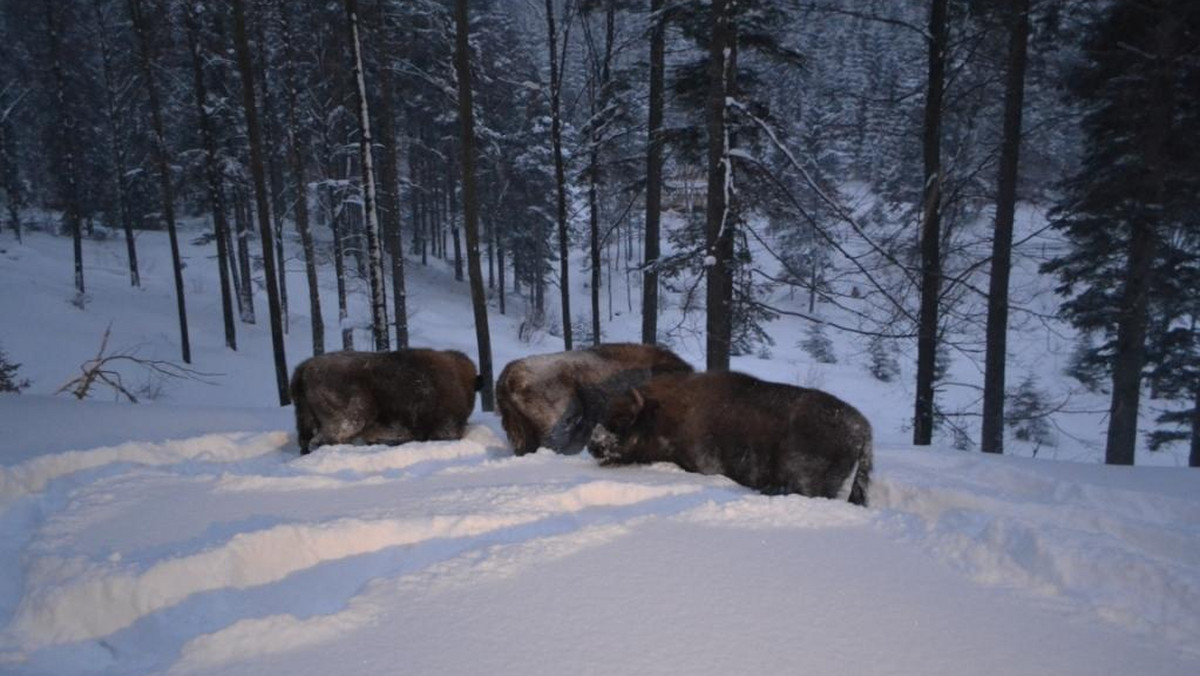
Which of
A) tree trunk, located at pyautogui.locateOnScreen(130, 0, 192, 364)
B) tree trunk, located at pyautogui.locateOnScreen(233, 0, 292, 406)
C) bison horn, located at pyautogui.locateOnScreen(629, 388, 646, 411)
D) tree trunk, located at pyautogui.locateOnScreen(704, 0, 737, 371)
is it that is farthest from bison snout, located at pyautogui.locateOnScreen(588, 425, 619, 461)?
tree trunk, located at pyautogui.locateOnScreen(130, 0, 192, 364)

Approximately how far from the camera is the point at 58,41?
24547mm

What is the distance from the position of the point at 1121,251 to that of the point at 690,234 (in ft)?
35.0

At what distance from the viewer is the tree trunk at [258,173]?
1293 centimetres

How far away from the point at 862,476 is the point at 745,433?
1041 millimetres

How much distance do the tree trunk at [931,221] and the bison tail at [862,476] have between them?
524cm

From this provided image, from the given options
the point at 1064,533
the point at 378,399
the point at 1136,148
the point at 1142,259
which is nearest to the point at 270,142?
the point at 378,399

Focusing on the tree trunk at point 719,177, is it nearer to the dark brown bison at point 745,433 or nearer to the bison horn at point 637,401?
the dark brown bison at point 745,433

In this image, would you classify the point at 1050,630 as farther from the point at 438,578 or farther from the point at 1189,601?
the point at 438,578

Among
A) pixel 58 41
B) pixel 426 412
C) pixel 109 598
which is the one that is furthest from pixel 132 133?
pixel 109 598

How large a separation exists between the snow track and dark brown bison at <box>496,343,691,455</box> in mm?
1669

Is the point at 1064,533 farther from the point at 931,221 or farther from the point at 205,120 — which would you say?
the point at 205,120

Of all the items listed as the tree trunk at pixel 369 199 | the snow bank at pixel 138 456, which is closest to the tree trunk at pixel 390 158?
the tree trunk at pixel 369 199

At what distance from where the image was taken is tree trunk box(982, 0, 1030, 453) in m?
9.99

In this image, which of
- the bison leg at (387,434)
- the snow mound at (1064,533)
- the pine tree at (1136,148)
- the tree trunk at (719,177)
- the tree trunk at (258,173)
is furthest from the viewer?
Result: the tree trunk at (258,173)
